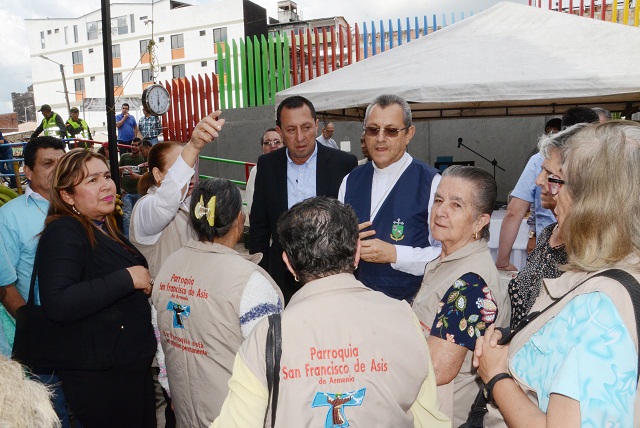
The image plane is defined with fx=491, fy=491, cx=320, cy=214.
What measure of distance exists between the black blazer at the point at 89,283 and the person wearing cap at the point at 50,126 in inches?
470

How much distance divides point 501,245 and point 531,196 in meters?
0.59

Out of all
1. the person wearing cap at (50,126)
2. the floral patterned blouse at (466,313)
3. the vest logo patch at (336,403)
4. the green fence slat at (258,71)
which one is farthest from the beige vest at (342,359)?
the person wearing cap at (50,126)

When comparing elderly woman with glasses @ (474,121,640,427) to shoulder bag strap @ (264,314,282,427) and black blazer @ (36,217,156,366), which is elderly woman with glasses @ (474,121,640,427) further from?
black blazer @ (36,217,156,366)

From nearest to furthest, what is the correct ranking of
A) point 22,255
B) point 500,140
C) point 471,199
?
1. point 471,199
2. point 22,255
3. point 500,140

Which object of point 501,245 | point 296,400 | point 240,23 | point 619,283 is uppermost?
point 240,23

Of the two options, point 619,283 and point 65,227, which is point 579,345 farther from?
point 65,227

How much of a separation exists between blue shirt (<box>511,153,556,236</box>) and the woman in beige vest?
5.41 feet

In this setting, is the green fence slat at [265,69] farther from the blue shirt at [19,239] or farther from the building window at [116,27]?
the building window at [116,27]

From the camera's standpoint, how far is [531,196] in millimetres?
3955

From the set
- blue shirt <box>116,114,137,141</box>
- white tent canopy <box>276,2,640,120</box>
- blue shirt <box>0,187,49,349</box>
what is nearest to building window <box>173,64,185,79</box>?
blue shirt <box>116,114,137,141</box>

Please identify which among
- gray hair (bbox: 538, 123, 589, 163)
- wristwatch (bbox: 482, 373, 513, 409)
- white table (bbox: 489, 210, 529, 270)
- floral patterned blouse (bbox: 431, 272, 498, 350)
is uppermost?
gray hair (bbox: 538, 123, 589, 163)

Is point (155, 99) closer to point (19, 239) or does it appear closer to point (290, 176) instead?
point (290, 176)

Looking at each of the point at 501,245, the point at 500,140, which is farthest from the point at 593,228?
the point at 500,140

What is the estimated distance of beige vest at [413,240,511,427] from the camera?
1.85 m
